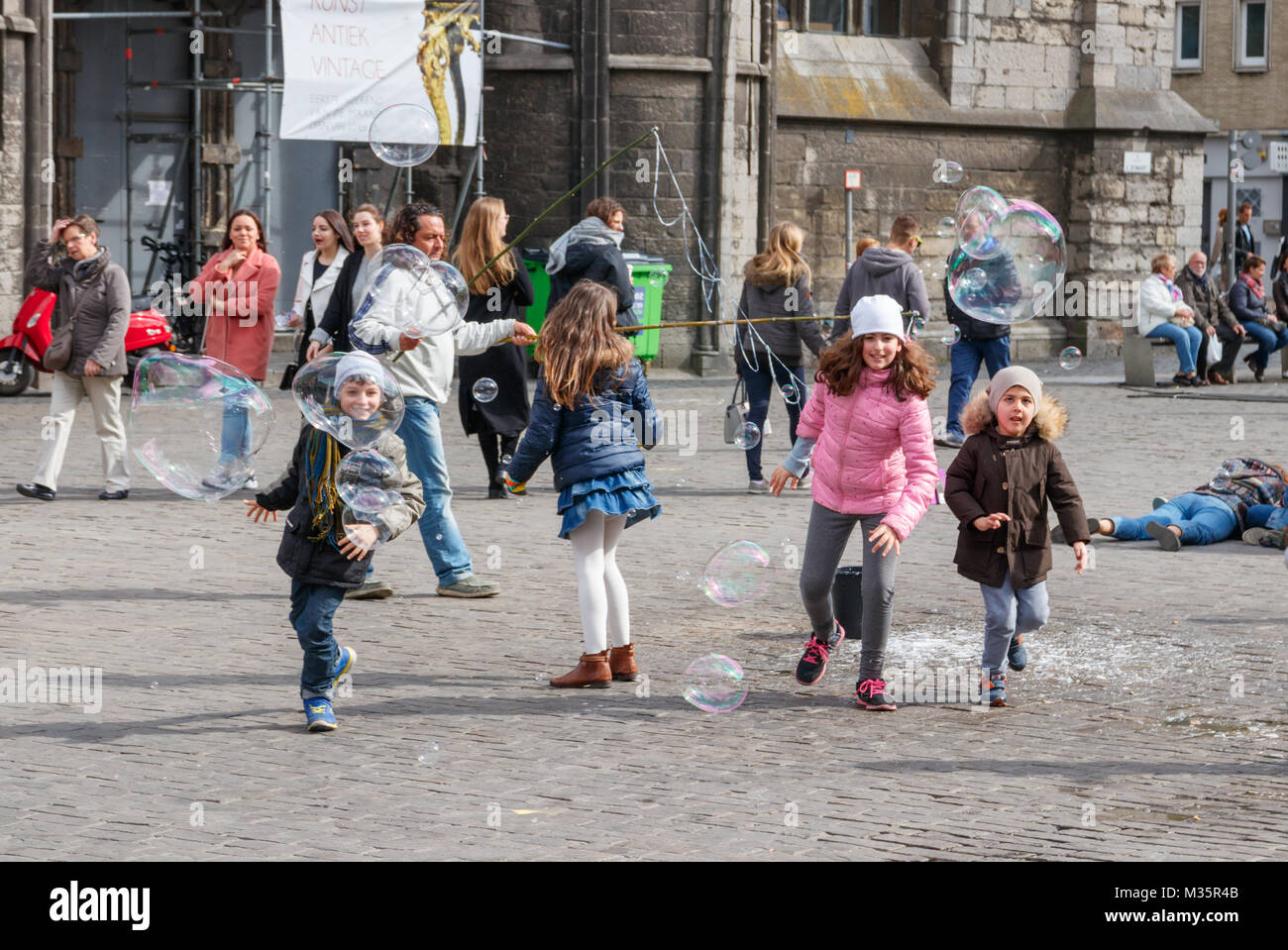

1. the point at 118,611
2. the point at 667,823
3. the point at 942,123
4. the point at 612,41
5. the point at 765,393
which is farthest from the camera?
the point at 942,123

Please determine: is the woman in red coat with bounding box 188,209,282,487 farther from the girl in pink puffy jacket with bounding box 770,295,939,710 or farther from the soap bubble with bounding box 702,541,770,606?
the girl in pink puffy jacket with bounding box 770,295,939,710

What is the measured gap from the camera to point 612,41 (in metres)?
20.5

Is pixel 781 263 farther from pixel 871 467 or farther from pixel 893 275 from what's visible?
pixel 871 467

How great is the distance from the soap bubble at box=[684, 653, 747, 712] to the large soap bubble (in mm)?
3606

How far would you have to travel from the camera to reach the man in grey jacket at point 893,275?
1336 centimetres

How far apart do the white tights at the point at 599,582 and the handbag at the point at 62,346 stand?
5.61m

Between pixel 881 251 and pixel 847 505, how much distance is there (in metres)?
6.96

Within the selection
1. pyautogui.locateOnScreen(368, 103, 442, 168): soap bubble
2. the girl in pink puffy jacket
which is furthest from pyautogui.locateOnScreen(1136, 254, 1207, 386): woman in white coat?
the girl in pink puffy jacket

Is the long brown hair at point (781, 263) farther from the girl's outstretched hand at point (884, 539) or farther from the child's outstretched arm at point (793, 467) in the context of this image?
the girl's outstretched hand at point (884, 539)

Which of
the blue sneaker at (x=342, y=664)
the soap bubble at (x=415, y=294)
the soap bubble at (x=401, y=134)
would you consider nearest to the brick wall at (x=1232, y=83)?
the soap bubble at (x=401, y=134)

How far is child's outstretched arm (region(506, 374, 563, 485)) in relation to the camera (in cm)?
697

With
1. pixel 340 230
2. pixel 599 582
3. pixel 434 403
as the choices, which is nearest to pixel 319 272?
pixel 340 230

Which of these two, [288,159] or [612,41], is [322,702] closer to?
[612,41]
